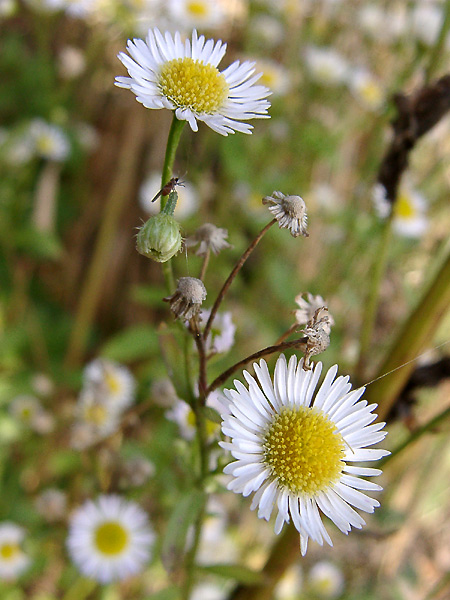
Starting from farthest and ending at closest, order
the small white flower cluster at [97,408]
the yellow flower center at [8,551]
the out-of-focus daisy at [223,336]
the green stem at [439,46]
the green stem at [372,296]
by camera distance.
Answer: the yellow flower center at [8,551]
the small white flower cluster at [97,408]
the green stem at [439,46]
the green stem at [372,296]
the out-of-focus daisy at [223,336]

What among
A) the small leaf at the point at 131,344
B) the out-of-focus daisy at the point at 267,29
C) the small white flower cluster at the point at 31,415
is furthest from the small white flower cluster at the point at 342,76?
the small white flower cluster at the point at 31,415

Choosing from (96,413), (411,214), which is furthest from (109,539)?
(411,214)

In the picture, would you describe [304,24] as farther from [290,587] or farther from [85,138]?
[290,587]

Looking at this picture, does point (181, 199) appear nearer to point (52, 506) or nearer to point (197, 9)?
point (197, 9)

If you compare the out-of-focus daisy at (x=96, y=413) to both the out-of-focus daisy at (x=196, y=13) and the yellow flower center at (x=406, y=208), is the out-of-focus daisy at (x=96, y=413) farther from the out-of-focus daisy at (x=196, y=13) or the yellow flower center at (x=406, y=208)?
the out-of-focus daisy at (x=196, y=13)

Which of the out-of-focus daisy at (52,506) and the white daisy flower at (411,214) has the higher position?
the white daisy flower at (411,214)

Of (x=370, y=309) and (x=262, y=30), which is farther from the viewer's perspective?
(x=262, y=30)

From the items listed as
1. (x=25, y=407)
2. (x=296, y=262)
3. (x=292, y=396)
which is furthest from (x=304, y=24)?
(x=292, y=396)
